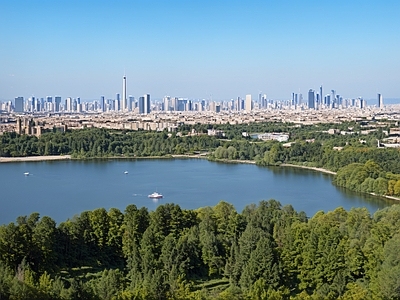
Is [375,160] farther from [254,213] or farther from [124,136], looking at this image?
[124,136]

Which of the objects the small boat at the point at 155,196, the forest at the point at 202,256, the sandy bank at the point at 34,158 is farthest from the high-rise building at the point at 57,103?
the forest at the point at 202,256

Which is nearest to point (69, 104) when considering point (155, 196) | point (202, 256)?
point (155, 196)

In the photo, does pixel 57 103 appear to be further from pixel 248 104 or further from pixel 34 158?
pixel 34 158

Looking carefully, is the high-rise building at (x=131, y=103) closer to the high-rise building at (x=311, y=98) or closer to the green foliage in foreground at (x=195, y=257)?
the high-rise building at (x=311, y=98)

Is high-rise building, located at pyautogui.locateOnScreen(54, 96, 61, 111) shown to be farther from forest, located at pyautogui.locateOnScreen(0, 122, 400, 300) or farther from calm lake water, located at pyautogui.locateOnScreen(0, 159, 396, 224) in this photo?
forest, located at pyautogui.locateOnScreen(0, 122, 400, 300)

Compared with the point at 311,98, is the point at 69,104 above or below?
below

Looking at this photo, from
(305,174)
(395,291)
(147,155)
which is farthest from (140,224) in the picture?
(147,155)

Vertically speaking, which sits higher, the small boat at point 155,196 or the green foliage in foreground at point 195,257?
the green foliage in foreground at point 195,257

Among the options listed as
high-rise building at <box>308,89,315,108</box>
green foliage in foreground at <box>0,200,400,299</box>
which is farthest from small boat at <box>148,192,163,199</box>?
high-rise building at <box>308,89,315,108</box>
